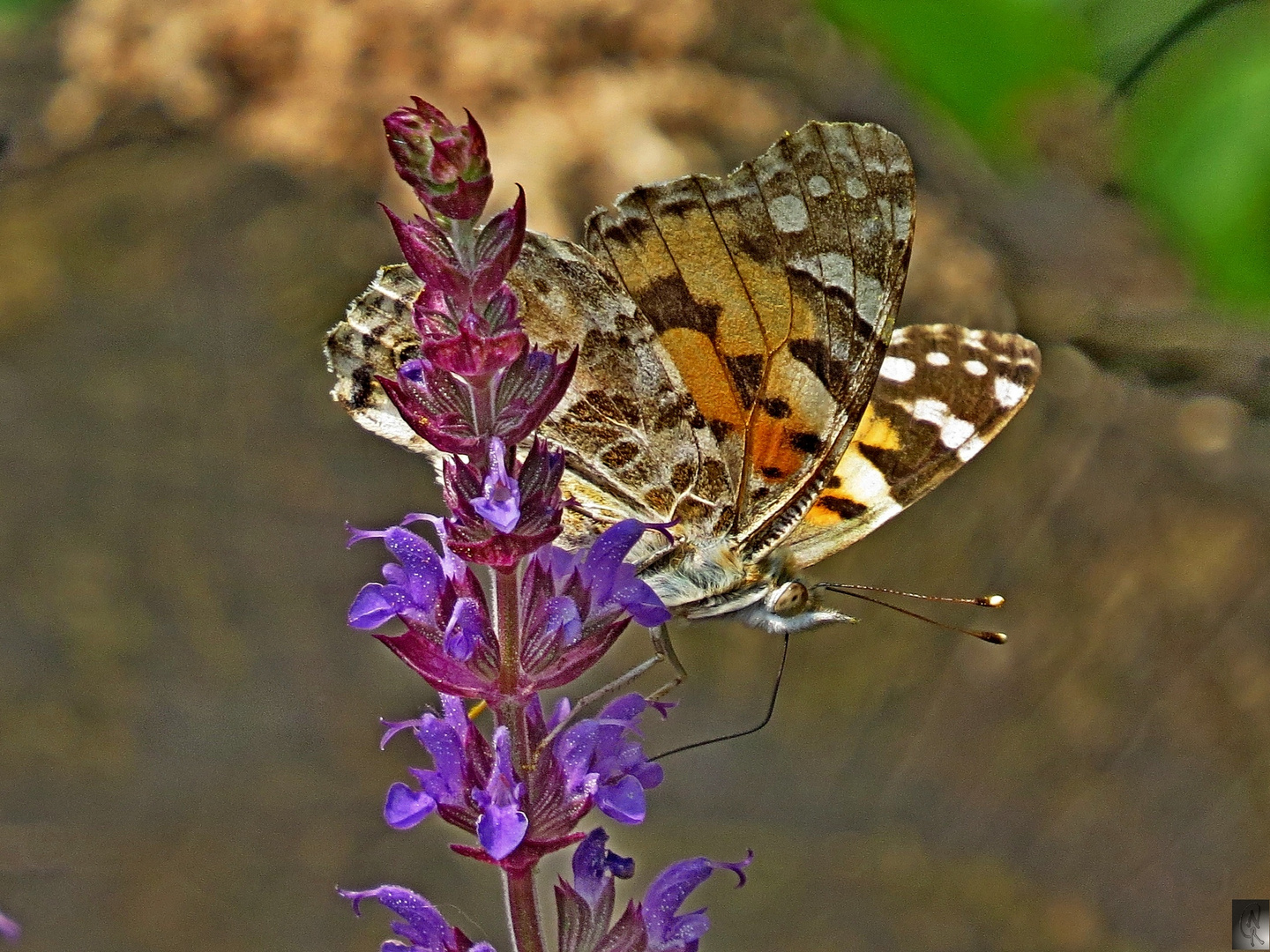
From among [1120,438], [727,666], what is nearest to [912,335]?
[1120,438]

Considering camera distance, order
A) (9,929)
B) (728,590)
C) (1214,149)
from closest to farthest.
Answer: (9,929) < (728,590) < (1214,149)

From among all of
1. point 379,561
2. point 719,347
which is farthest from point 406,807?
point 379,561

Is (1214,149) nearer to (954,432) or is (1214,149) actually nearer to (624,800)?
(954,432)

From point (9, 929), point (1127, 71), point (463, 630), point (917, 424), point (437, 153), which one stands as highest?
point (1127, 71)

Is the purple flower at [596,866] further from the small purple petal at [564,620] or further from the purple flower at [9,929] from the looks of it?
the purple flower at [9,929]

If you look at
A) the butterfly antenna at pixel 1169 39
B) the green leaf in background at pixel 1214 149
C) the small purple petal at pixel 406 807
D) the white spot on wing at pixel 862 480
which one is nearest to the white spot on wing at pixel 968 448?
the white spot on wing at pixel 862 480

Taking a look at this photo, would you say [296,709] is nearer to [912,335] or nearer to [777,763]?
[777,763]

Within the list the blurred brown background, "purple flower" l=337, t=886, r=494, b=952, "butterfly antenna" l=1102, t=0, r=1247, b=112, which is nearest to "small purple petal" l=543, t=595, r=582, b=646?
"purple flower" l=337, t=886, r=494, b=952
